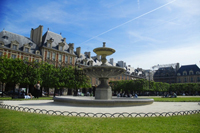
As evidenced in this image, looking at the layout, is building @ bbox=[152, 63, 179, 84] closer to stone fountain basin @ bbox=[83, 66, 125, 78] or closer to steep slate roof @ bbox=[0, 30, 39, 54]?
steep slate roof @ bbox=[0, 30, 39, 54]

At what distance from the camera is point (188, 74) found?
82.0m

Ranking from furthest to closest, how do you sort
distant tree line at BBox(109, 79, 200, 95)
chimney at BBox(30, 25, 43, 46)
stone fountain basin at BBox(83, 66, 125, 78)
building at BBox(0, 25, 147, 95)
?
distant tree line at BBox(109, 79, 200, 95) → chimney at BBox(30, 25, 43, 46) → building at BBox(0, 25, 147, 95) → stone fountain basin at BBox(83, 66, 125, 78)

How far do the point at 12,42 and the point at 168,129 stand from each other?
41.0 metres

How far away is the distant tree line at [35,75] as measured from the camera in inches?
1067

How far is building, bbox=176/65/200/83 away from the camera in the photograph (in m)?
79.6

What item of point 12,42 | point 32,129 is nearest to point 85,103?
point 32,129

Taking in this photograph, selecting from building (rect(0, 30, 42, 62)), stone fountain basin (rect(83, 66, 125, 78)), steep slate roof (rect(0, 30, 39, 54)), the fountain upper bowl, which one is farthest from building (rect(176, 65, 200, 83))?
stone fountain basin (rect(83, 66, 125, 78))

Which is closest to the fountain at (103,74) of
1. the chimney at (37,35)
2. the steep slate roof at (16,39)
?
the steep slate roof at (16,39)

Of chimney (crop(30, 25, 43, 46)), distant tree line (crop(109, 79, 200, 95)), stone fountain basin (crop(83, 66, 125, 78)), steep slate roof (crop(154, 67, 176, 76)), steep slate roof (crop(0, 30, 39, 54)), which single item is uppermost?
chimney (crop(30, 25, 43, 46))

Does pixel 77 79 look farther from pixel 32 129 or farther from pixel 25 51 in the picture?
pixel 32 129

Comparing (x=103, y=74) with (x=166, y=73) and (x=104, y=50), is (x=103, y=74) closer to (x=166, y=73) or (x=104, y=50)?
(x=104, y=50)

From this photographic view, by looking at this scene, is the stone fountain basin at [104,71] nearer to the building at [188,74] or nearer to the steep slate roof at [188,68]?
the building at [188,74]

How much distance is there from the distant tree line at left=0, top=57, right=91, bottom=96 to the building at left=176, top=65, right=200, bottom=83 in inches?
2490

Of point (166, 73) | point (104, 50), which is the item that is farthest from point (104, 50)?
point (166, 73)
